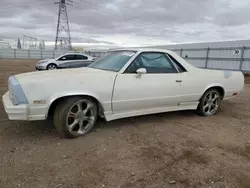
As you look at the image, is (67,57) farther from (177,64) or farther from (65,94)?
(65,94)

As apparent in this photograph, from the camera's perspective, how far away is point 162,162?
2.79m

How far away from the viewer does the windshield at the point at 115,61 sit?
12.7 ft

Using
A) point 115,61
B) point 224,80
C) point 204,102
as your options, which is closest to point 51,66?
point 115,61

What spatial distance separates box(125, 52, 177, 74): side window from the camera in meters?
3.86

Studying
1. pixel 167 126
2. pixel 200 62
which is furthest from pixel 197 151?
pixel 200 62

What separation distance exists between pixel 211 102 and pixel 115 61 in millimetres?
2446

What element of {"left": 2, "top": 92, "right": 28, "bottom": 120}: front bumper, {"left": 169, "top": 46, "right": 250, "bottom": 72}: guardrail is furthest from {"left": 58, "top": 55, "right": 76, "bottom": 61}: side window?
{"left": 2, "top": 92, "right": 28, "bottom": 120}: front bumper

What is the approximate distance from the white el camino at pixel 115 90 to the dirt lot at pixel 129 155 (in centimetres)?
35

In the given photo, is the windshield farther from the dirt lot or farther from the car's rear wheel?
the car's rear wheel

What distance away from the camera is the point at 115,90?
11.6ft

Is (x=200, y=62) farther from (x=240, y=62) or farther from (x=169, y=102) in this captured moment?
(x=169, y=102)

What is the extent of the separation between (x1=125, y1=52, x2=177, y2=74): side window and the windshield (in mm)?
161

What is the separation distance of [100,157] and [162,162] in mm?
824

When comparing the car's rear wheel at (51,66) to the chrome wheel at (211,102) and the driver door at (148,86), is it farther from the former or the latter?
the chrome wheel at (211,102)
